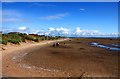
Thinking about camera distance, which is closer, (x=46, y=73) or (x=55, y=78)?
(x=55, y=78)

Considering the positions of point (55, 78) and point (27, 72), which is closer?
point (55, 78)

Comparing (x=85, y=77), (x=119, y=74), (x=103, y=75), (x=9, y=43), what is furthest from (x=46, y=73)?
(x=9, y=43)

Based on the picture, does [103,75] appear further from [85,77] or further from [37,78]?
[37,78]

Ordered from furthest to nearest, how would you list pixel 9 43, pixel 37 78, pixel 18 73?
pixel 9 43 → pixel 18 73 → pixel 37 78

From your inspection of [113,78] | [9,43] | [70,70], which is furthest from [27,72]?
[9,43]

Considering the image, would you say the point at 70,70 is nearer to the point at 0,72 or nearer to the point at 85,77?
the point at 85,77

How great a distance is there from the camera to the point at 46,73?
13617 mm

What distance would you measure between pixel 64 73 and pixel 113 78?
3.08 metres

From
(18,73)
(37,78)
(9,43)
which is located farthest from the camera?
(9,43)

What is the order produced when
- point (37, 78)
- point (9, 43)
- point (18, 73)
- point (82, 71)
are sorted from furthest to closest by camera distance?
point (9, 43)
point (82, 71)
point (18, 73)
point (37, 78)

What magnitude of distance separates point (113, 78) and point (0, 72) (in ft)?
23.0

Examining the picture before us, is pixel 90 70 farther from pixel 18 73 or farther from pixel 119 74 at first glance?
pixel 18 73

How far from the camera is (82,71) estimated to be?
14.5m

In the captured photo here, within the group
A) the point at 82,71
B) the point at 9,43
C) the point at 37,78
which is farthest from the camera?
the point at 9,43
